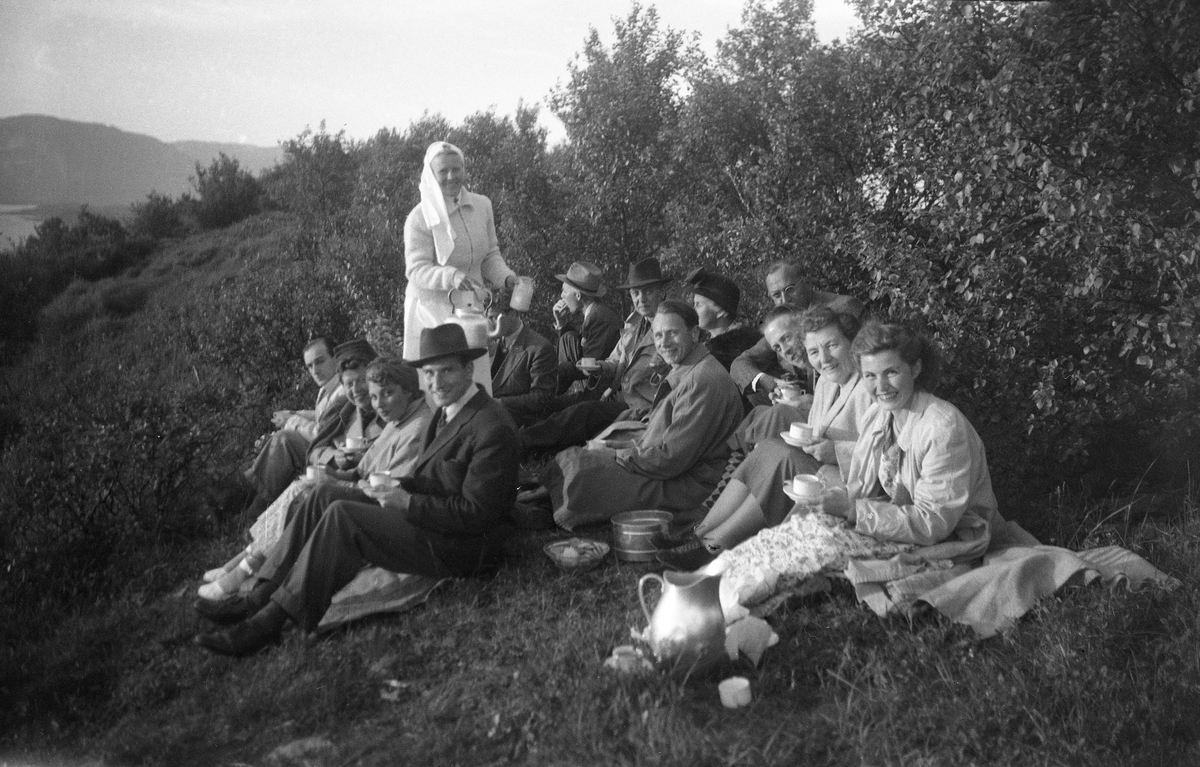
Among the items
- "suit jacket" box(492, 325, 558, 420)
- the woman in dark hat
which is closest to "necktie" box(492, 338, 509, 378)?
"suit jacket" box(492, 325, 558, 420)

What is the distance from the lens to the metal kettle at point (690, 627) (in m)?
3.88

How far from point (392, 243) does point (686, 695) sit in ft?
34.0

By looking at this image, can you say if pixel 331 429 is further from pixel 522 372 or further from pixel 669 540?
pixel 669 540

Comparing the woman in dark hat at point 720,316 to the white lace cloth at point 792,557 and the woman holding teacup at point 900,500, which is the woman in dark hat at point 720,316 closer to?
the woman holding teacup at point 900,500

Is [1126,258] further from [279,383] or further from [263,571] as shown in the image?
[279,383]

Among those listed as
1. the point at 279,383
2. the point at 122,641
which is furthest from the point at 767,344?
the point at 279,383

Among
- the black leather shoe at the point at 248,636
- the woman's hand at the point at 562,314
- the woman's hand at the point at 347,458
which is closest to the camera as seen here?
the black leather shoe at the point at 248,636

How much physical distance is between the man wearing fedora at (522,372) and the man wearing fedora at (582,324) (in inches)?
15.6

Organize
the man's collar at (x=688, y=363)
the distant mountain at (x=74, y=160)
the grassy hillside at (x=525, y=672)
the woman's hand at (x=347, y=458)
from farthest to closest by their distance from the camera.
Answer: the distant mountain at (x=74, y=160)
the man's collar at (x=688, y=363)
the woman's hand at (x=347, y=458)
the grassy hillside at (x=525, y=672)

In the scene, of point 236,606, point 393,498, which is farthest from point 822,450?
point 236,606

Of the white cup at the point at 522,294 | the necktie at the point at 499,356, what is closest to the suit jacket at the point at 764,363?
the white cup at the point at 522,294

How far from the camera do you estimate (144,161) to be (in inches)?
568

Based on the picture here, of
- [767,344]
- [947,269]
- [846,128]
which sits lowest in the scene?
[767,344]

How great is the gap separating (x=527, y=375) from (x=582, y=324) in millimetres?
1086
